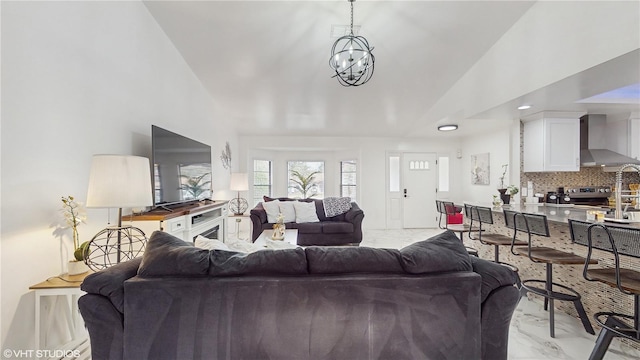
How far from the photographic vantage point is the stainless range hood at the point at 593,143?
4.43 metres

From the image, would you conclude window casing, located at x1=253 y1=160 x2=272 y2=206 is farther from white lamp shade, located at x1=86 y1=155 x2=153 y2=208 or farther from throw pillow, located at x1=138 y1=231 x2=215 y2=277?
throw pillow, located at x1=138 y1=231 x2=215 y2=277

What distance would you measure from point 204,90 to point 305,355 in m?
4.33

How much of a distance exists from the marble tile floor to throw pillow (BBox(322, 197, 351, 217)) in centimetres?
290

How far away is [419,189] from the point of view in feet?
22.7

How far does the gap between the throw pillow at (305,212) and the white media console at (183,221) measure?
4.33 ft

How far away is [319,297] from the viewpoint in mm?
1334

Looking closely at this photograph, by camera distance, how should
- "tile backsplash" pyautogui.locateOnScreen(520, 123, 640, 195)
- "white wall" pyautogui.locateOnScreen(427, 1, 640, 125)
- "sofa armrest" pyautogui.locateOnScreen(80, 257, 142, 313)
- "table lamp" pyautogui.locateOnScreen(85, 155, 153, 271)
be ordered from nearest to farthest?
1. "sofa armrest" pyautogui.locateOnScreen(80, 257, 142, 313)
2. "table lamp" pyautogui.locateOnScreen(85, 155, 153, 271)
3. "white wall" pyautogui.locateOnScreen(427, 1, 640, 125)
4. "tile backsplash" pyautogui.locateOnScreen(520, 123, 640, 195)

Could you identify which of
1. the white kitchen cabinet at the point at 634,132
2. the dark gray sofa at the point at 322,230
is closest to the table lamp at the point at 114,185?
the dark gray sofa at the point at 322,230

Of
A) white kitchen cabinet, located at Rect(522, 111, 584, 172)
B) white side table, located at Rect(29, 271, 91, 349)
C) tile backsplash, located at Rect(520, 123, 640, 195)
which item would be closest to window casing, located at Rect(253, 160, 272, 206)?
white side table, located at Rect(29, 271, 91, 349)

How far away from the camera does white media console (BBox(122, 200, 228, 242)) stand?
8.20 ft

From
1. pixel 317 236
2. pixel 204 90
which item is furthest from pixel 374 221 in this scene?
pixel 204 90

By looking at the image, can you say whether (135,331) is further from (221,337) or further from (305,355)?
(305,355)

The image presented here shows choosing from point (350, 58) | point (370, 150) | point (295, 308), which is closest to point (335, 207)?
point (370, 150)

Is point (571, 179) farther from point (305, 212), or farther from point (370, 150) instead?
point (305, 212)
